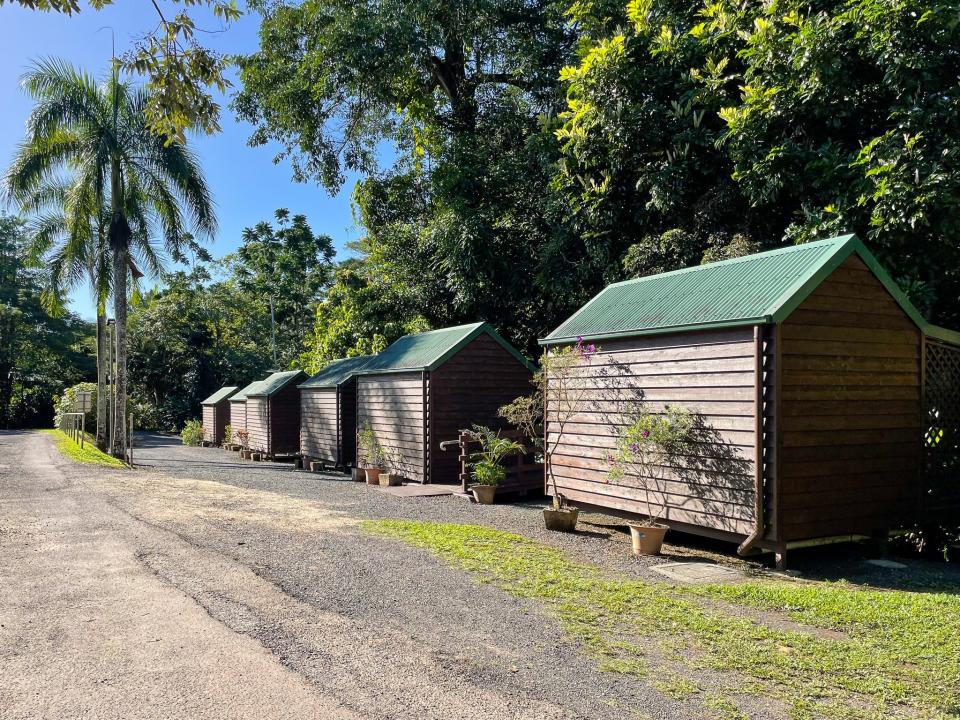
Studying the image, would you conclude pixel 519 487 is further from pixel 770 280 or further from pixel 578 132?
pixel 578 132

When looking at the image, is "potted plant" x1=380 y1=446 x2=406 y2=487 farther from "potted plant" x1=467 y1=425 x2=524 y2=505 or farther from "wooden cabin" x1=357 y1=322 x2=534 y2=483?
"potted plant" x1=467 y1=425 x2=524 y2=505

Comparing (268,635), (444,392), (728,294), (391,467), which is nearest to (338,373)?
(391,467)

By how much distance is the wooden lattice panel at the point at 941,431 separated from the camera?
28.8 ft

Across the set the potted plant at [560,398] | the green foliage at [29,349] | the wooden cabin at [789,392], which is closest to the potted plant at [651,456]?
the wooden cabin at [789,392]

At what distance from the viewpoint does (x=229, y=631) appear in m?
5.25

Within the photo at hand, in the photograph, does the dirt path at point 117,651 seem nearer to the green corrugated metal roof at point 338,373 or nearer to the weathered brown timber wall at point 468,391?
the weathered brown timber wall at point 468,391

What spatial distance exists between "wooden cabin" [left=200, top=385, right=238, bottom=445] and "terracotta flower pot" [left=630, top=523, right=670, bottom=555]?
26.4 meters

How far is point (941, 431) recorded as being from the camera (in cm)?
916

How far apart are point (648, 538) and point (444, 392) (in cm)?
738

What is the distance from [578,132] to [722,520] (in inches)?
396

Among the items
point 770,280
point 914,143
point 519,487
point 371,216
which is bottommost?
point 519,487

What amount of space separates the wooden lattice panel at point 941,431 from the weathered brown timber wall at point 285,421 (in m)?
19.7

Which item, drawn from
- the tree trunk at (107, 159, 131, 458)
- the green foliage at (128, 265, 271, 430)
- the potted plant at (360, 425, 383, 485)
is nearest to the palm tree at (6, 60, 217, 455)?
the tree trunk at (107, 159, 131, 458)

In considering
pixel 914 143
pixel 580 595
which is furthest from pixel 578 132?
pixel 580 595
